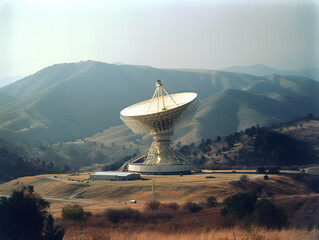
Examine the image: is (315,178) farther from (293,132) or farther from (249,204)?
(293,132)

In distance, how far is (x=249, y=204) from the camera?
170ft

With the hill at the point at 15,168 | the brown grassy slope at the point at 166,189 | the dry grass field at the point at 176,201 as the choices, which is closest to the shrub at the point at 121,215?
the dry grass field at the point at 176,201

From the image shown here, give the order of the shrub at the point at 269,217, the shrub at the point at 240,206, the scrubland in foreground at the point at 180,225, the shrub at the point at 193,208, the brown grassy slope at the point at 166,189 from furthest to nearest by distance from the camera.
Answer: the brown grassy slope at the point at 166,189
the shrub at the point at 193,208
the shrub at the point at 240,206
the shrub at the point at 269,217
the scrubland in foreground at the point at 180,225

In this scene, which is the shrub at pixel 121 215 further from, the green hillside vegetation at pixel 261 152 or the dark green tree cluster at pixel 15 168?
the green hillside vegetation at pixel 261 152

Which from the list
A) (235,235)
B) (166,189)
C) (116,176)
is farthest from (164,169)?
(235,235)

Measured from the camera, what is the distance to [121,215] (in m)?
51.0

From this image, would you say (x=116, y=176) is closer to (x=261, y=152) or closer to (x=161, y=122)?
(x=161, y=122)

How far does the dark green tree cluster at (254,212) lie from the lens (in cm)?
4150

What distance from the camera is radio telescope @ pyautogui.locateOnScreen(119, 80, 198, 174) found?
87.8m

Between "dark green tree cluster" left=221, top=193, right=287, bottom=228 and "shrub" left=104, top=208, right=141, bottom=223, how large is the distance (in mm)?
10119

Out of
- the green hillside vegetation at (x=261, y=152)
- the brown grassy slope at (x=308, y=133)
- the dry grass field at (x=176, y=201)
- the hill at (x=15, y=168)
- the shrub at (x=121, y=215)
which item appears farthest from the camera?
the brown grassy slope at (x=308, y=133)

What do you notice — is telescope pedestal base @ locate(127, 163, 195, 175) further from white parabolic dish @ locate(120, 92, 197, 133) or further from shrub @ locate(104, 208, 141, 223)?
shrub @ locate(104, 208, 141, 223)

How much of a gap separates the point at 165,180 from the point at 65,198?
18.9m

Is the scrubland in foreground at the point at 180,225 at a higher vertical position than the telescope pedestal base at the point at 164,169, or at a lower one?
lower
